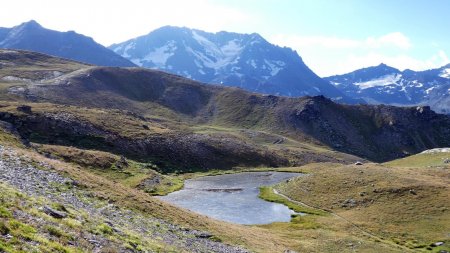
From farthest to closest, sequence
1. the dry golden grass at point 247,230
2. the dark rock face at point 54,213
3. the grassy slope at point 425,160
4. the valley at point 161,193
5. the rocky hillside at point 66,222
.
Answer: the grassy slope at point 425,160 < the dry golden grass at point 247,230 < the valley at point 161,193 < the dark rock face at point 54,213 < the rocky hillside at point 66,222

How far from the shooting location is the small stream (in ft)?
242

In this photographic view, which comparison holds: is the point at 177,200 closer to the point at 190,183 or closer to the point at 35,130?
the point at 190,183

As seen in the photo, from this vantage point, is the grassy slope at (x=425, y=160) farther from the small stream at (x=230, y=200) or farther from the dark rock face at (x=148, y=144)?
the small stream at (x=230, y=200)

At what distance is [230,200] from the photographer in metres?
87.1

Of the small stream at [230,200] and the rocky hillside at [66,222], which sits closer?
the rocky hillside at [66,222]

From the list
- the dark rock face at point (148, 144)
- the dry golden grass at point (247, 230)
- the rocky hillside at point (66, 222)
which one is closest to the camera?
the rocky hillside at point (66, 222)

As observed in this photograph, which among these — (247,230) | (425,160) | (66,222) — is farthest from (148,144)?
(66,222)

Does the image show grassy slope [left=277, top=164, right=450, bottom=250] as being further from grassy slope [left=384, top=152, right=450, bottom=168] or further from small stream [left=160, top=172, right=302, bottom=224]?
A: grassy slope [left=384, top=152, right=450, bottom=168]

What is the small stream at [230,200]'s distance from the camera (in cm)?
7388

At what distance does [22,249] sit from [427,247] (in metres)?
56.0

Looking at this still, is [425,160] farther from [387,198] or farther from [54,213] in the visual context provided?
[54,213]

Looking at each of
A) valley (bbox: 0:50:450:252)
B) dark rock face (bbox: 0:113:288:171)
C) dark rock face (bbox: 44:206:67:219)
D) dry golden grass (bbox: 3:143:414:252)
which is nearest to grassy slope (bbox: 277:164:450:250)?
valley (bbox: 0:50:450:252)

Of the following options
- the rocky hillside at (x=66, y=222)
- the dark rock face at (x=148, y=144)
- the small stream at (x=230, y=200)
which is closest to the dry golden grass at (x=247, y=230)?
the rocky hillside at (x=66, y=222)

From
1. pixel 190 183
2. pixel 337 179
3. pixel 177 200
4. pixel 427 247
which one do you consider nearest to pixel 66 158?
pixel 177 200
